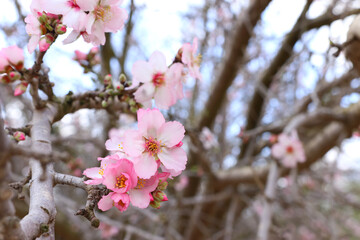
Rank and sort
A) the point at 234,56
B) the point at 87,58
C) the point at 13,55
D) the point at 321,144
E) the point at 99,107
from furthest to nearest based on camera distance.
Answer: the point at 234,56 < the point at 321,144 < the point at 87,58 < the point at 99,107 < the point at 13,55

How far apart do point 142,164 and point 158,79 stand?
1.25ft

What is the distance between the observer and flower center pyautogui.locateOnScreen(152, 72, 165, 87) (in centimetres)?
101

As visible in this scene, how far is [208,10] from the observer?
10.2ft

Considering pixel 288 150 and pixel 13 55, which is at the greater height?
pixel 288 150

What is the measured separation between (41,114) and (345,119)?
Answer: 1.95 meters

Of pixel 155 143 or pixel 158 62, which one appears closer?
pixel 155 143

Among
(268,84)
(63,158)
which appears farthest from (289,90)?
(63,158)

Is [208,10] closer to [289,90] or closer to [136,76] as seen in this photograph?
[289,90]

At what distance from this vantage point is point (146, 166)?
71 centimetres

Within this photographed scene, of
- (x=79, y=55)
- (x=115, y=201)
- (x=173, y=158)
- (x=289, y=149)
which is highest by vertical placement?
(x=289, y=149)

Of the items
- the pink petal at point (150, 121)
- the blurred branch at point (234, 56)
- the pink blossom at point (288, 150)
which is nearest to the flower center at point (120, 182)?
the pink petal at point (150, 121)

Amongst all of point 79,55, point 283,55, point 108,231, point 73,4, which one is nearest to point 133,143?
point 73,4

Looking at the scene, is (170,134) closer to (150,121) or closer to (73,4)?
(150,121)

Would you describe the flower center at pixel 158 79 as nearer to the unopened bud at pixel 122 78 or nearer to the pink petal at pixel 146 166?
the unopened bud at pixel 122 78
